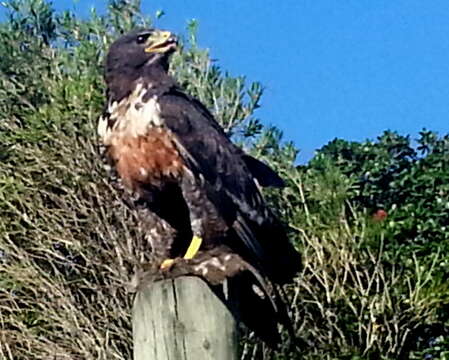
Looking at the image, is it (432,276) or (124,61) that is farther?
(432,276)

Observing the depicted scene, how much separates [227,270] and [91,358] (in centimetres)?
498

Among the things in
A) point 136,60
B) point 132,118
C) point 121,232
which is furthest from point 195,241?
point 121,232

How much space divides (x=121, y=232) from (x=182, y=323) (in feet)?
18.5

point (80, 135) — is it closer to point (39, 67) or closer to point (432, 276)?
point (39, 67)

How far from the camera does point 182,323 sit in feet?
9.61

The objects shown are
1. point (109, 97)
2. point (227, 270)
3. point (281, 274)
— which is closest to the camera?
point (227, 270)

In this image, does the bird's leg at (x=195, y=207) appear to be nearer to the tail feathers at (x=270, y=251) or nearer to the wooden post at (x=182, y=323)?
the tail feathers at (x=270, y=251)

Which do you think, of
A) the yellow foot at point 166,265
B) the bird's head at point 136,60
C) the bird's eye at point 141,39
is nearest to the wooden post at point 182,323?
the yellow foot at point 166,265

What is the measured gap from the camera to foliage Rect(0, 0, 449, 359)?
8227mm

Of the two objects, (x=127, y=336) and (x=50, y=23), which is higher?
(x=50, y=23)

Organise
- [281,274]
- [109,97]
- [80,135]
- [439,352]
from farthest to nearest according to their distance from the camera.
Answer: [80,135], [439,352], [109,97], [281,274]

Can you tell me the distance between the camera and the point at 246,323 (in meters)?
3.50

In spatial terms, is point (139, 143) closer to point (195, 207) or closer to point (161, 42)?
point (195, 207)

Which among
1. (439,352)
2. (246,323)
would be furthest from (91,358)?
(246,323)
